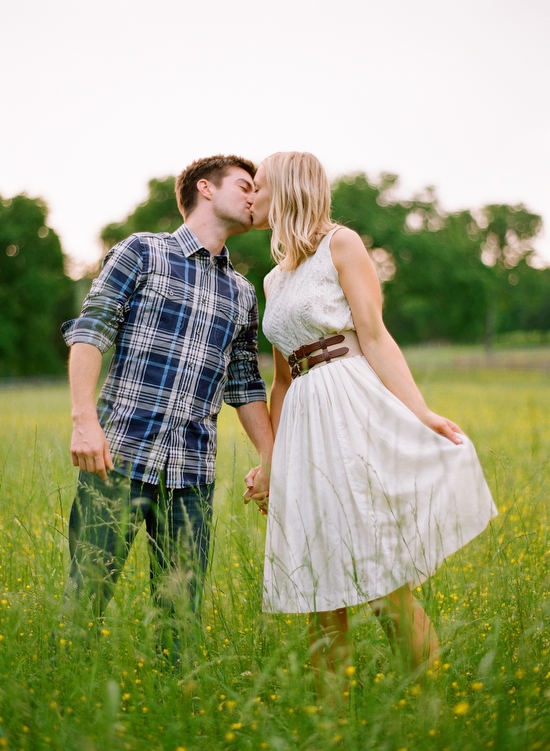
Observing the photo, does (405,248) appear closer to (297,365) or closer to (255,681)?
(297,365)

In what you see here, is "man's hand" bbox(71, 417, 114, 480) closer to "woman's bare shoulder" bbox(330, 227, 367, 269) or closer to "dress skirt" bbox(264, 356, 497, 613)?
"dress skirt" bbox(264, 356, 497, 613)

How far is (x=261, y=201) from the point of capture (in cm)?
304

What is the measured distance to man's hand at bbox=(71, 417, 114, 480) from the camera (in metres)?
2.68

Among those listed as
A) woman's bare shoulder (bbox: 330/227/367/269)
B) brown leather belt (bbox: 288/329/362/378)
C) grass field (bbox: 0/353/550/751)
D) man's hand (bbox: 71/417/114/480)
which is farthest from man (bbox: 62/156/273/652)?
woman's bare shoulder (bbox: 330/227/367/269)

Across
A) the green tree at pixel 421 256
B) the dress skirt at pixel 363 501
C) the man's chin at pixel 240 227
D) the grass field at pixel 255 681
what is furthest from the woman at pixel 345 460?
the green tree at pixel 421 256

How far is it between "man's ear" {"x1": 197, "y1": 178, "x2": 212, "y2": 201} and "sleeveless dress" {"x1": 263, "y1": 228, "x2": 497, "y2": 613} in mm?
775

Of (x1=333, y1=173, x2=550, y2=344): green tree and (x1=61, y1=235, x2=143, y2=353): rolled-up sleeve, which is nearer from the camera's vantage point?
(x1=61, y1=235, x2=143, y2=353): rolled-up sleeve

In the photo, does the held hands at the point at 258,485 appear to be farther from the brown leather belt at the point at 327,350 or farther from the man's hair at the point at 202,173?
the man's hair at the point at 202,173

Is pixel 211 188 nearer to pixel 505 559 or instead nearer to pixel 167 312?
pixel 167 312

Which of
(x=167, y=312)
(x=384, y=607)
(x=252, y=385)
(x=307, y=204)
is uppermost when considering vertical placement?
(x=307, y=204)

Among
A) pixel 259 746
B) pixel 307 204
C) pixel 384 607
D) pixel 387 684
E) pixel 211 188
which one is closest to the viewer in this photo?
pixel 259 746

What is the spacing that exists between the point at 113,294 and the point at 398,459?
1.34 metres

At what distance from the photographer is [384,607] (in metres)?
2.59

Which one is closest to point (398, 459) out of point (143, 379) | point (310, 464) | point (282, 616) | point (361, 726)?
point (310, 464)
